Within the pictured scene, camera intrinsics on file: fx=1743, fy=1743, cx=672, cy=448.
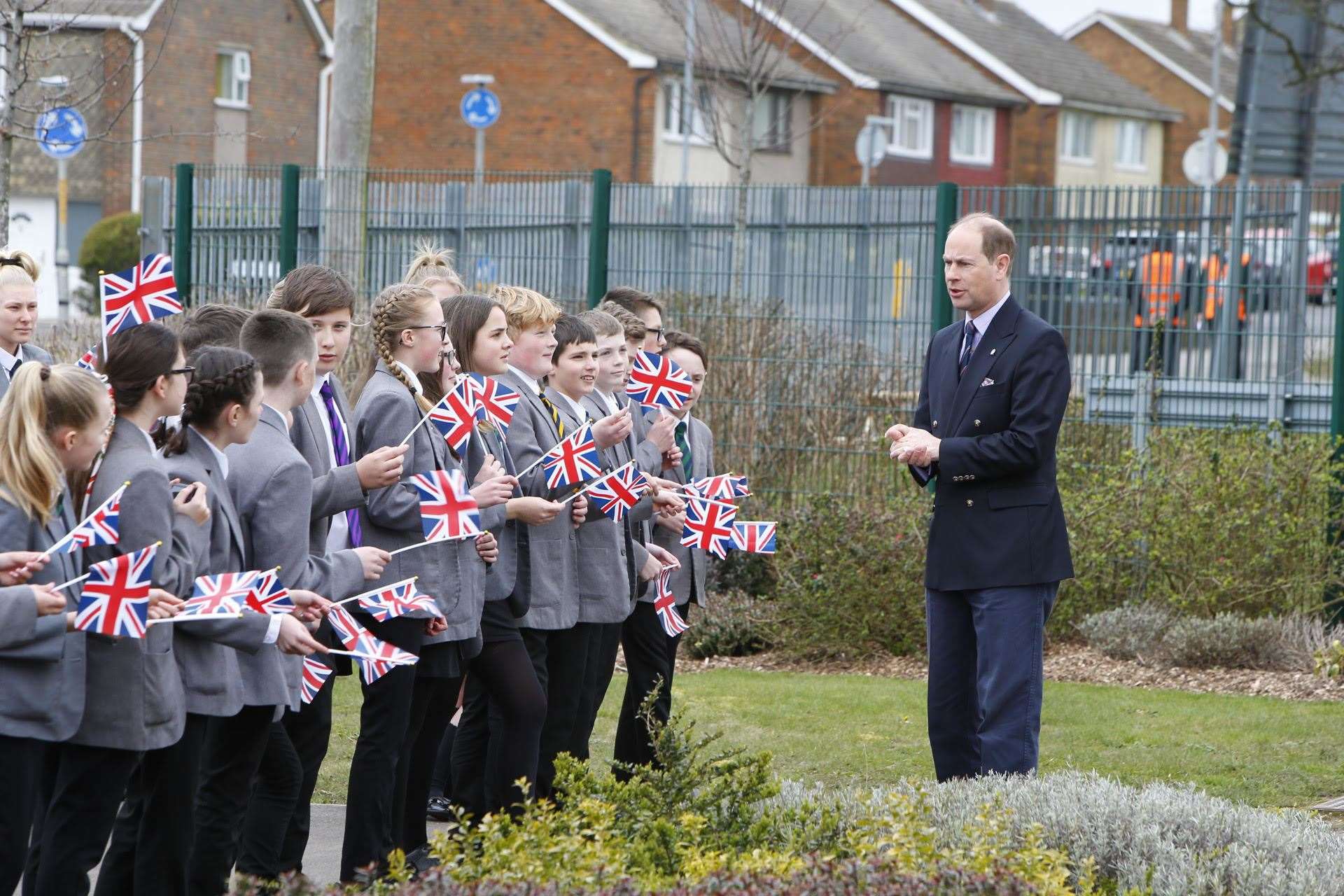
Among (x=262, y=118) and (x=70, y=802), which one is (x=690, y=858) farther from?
(x=262, y=118)

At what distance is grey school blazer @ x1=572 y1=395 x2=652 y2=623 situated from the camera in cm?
611

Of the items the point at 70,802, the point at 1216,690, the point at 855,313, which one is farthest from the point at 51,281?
the point at 70,802

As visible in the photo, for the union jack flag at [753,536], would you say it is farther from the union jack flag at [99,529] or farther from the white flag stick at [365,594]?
the union jack flag at [99,529]

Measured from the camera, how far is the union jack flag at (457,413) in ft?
17.5

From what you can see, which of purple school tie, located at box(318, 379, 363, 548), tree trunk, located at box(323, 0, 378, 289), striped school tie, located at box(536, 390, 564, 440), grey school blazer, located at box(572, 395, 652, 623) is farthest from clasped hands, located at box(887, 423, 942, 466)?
tree trunk, located at box(323, 0, 378, 289)

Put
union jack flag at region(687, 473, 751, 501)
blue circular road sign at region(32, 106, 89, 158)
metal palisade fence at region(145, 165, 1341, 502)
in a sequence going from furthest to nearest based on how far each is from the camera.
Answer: metal palisade fence at region(145, 165, 1341, 502), blue circular road sign at region(32, 106, 89, 158), union jack flag at region(687, 473, 751, 501)

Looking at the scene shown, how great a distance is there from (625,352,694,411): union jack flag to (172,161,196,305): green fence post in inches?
288

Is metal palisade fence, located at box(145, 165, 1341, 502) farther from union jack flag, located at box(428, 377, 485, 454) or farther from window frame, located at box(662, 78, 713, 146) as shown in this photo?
window frame, located at box(662, 78, 713, 146)

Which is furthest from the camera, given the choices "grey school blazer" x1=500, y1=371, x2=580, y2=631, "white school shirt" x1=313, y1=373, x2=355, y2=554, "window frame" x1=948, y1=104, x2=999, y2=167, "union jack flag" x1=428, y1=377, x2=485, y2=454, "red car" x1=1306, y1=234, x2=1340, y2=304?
"window frame" x1=948, y1=104, x2=999, y2=167

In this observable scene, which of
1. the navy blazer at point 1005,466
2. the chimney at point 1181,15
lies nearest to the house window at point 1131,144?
the chimney at point 1181,15

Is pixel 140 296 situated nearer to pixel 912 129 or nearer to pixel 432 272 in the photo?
pixel 432 272

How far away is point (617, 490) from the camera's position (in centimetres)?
594

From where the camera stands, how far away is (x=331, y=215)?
41.1 feet

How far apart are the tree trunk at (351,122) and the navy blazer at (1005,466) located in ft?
23.3
